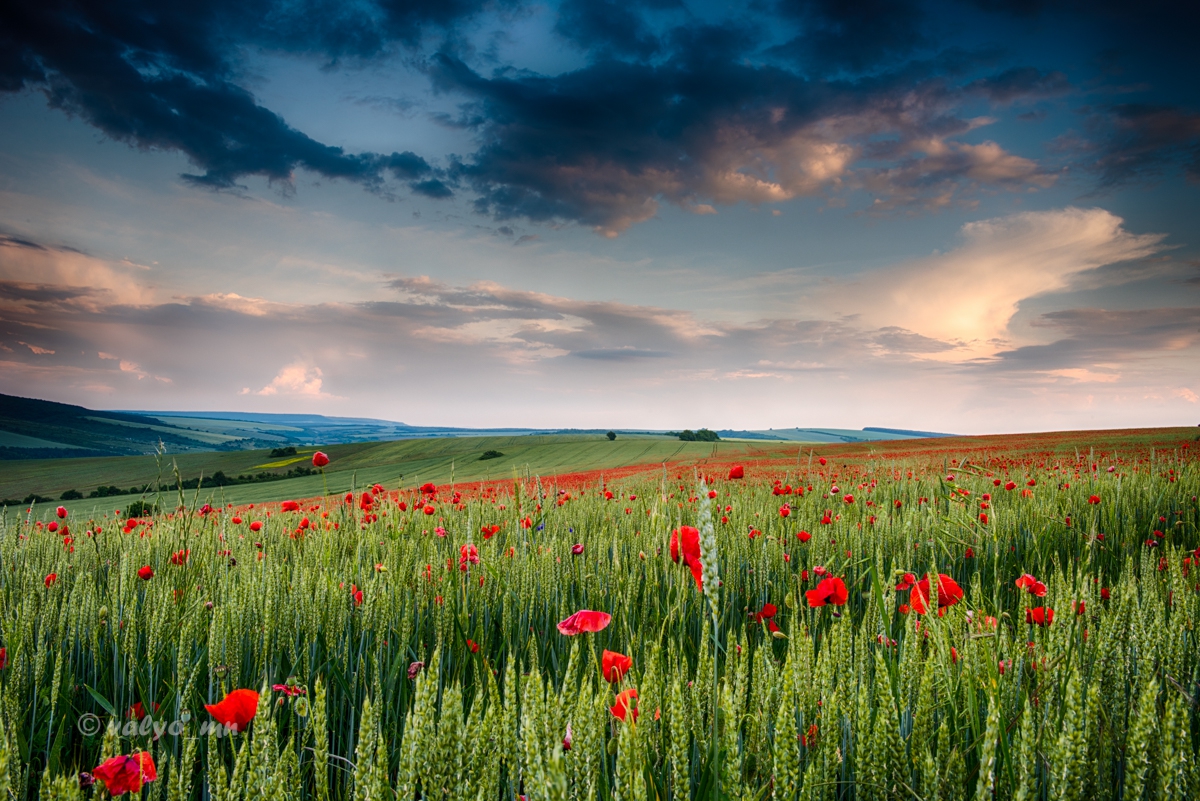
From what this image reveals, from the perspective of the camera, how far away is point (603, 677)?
4.22 ft

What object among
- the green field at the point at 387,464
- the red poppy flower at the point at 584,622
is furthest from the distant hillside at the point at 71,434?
the red poppy flower at the point at 584,622

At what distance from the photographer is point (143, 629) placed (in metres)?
2.30

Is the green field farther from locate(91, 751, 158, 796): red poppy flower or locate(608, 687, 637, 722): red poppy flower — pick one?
locate(91, 751, 158, 796): red poppy flower

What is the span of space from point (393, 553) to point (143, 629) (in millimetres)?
1070

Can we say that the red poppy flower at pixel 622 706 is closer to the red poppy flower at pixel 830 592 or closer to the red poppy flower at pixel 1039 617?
the red poppy flower at pixel 830 592

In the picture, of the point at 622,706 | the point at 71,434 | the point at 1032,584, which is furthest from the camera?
the point at 71,434

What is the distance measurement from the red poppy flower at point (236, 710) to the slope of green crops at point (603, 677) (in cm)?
7

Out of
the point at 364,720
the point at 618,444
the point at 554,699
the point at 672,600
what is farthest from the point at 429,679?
the point at 618,444

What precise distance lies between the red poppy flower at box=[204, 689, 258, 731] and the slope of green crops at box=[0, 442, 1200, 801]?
68mm

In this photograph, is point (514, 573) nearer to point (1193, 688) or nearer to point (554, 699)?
point (554, 699)

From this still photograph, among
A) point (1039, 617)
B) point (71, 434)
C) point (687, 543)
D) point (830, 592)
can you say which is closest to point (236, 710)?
point (687, 543)

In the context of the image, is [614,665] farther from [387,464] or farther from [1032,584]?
[387,464]

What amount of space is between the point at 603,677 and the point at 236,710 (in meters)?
0.82

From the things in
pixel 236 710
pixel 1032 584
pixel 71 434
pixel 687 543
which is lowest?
pixel 71 434
